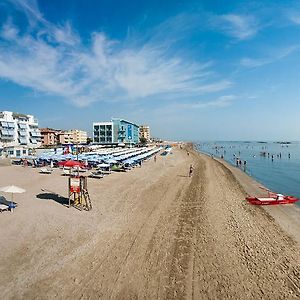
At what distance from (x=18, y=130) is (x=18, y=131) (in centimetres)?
28

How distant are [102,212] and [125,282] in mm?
6844

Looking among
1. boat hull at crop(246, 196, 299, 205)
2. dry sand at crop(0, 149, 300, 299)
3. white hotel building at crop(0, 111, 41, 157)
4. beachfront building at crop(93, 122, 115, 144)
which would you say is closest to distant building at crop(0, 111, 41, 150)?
white hotel building at crop(0, 111, 41, 157)

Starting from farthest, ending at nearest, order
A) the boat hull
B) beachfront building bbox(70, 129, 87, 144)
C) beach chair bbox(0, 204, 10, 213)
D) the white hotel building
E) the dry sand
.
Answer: beachfront building bbox(70, 129, 87, 144), the white hotel building, the boat hull, beach chair bbox(0, 204, 10, 213), the dry sand

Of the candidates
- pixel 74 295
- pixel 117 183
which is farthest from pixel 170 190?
pixel 74 295

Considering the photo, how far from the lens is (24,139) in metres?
72.1

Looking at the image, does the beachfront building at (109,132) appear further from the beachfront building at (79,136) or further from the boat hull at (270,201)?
the boat hull at (270,201)

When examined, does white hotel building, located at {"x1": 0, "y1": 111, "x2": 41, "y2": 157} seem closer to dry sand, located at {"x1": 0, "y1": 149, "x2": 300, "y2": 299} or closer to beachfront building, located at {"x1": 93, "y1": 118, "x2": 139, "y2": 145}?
beachfront building, located at {"x1": 93, "y1": 118, "x2": 139, "y2": 145}

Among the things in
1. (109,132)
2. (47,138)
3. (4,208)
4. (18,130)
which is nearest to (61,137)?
(47,138)

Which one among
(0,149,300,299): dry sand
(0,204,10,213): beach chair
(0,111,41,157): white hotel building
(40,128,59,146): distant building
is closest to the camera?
(0,149,300,299): dry sand

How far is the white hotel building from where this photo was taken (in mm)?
64500

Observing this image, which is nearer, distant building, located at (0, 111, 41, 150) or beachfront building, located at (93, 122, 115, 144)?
distant building, located at (0, 111, 41, 150)

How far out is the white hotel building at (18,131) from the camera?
64.5 meters

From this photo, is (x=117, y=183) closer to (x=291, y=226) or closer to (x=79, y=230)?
(x=79, y=230)

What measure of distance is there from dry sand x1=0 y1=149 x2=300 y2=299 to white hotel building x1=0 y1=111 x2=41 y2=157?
1945 inches
